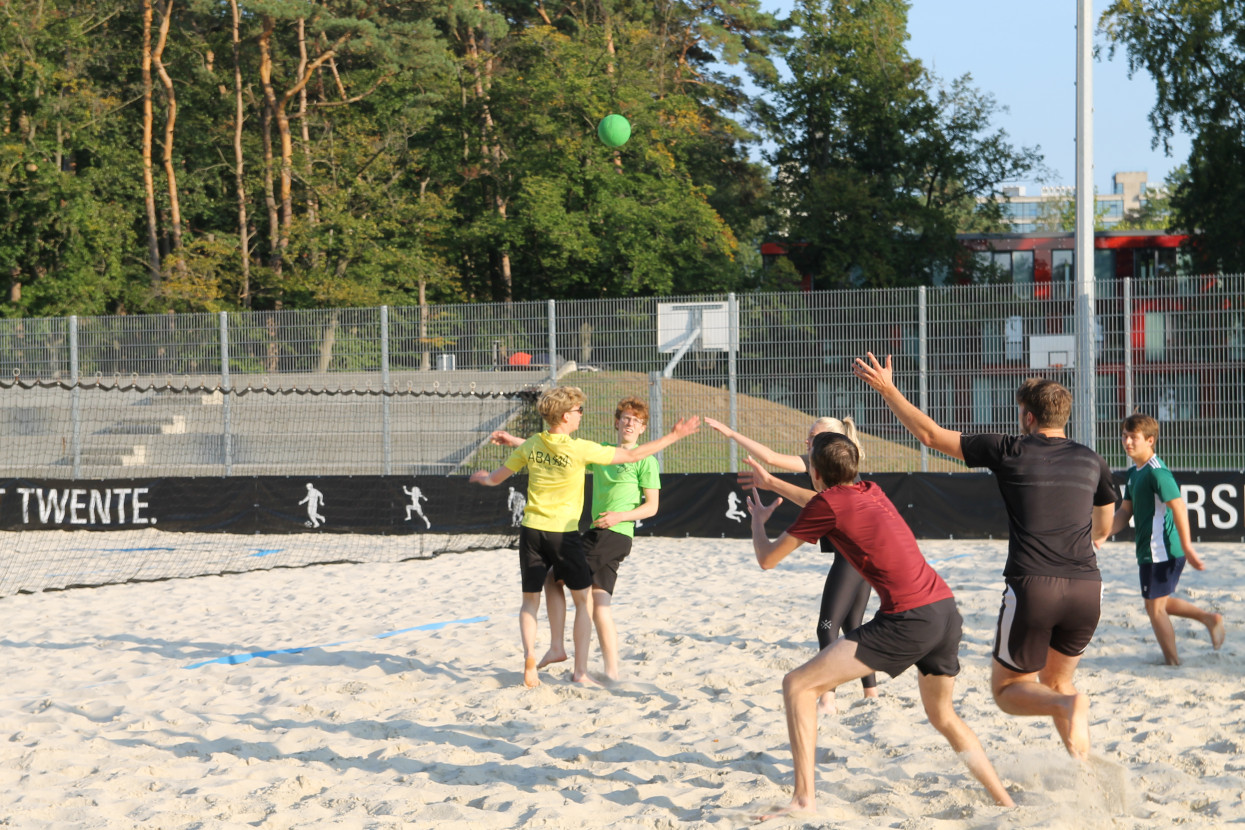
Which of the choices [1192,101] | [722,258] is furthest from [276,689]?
[1192,101]

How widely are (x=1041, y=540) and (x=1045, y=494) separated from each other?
172 millimetres

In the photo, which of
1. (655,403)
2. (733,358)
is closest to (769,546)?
(733,358)

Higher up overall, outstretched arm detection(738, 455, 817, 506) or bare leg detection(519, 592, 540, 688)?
outstretched arm detection(738, 455, 817, 506)

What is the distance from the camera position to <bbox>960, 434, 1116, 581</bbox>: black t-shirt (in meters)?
4.20

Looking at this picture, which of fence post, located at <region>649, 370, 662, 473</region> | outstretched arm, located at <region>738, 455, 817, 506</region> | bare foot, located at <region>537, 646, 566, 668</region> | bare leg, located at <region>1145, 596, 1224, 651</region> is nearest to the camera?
outstretched arm, located at <region>738, 455, 817, 506</region>

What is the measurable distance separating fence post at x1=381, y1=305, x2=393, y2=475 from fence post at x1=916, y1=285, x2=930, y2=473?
6.87m

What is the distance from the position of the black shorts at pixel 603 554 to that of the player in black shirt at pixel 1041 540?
98.8 inches

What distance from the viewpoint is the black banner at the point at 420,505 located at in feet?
40.3

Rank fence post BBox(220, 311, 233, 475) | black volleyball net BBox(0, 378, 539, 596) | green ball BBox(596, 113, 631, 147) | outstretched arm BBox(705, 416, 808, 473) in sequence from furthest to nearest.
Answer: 1. green ball BBox(596, 113, 631, 147)
2. fence post BBox(220, 311, 233, 475)
3. black volleyball net BBox(0, 378, 539, 596)
4. outstretched arm BBox(705, 416, 808, 473)

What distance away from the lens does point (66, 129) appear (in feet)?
100

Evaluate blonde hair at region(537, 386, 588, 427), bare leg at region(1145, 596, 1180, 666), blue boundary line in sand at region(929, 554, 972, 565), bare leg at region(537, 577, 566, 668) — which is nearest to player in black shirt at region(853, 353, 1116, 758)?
blonde hair at region(537, 386, 588, 427)

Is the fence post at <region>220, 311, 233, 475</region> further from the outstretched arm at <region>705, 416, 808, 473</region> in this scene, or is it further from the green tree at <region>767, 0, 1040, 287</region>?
the green tree at <region>767, 0, 1040, 287</region>

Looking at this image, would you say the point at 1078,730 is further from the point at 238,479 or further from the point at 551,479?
the point at 238,479

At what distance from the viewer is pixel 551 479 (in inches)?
245
